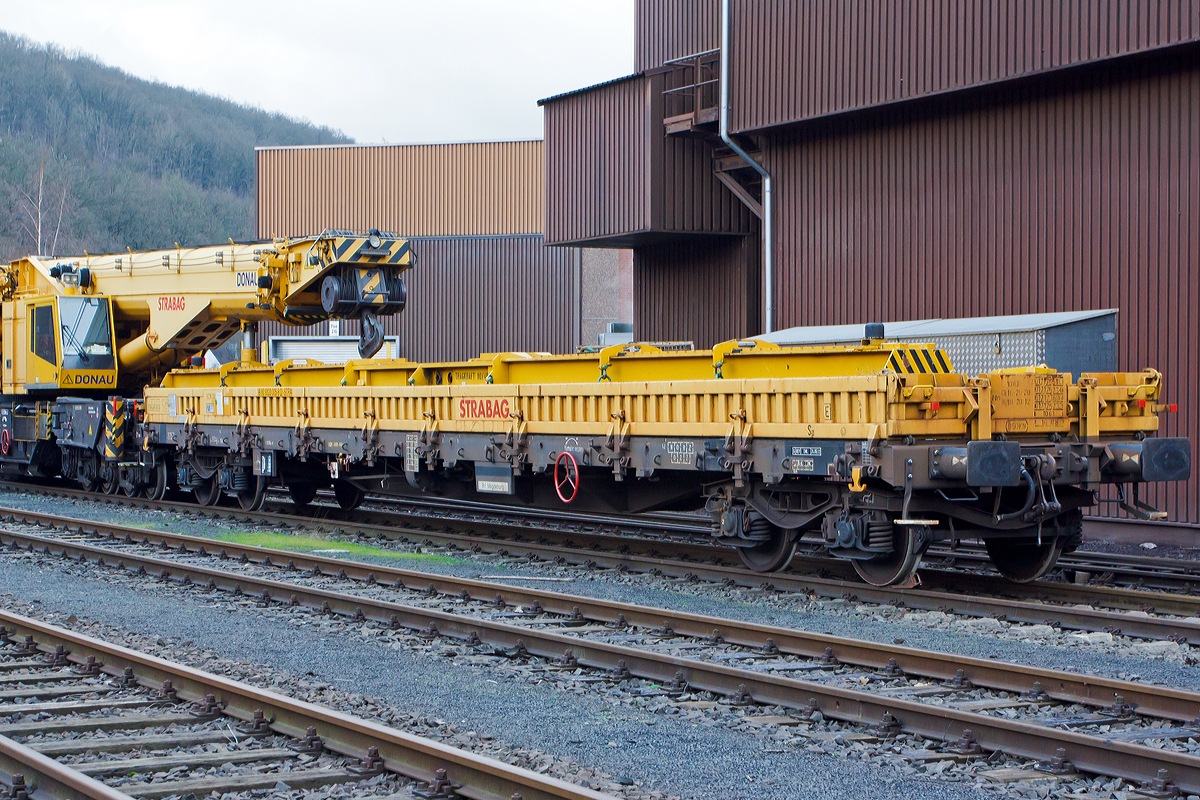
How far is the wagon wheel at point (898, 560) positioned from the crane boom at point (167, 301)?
7.62 metres

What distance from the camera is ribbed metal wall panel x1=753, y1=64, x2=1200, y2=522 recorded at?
14383 mm

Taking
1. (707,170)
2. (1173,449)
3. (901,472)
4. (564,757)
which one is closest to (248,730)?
(564,757)

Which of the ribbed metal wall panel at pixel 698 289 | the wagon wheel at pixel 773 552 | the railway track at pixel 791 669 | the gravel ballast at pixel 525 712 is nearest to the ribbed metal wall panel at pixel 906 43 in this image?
the ribbed metal wall panel at pixel 698 289

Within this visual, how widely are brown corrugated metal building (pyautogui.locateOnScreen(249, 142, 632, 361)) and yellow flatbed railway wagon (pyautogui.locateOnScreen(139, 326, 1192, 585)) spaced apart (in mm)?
20070

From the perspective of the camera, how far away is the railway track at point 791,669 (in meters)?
5.75

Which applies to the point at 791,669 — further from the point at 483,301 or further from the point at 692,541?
the point at 483,301

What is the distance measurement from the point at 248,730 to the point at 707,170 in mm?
17305

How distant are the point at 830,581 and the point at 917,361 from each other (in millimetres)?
1935

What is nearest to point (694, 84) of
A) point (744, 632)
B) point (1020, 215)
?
point (1020, 215)

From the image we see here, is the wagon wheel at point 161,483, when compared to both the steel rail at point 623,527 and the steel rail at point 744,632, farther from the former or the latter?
the steel rail at point 744,632

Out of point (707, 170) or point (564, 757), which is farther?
point (707, 170)

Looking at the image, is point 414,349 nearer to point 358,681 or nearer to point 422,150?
point 422,150

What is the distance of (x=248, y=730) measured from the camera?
6133 millimetres

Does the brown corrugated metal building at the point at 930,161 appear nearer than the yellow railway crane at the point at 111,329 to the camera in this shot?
Yes
